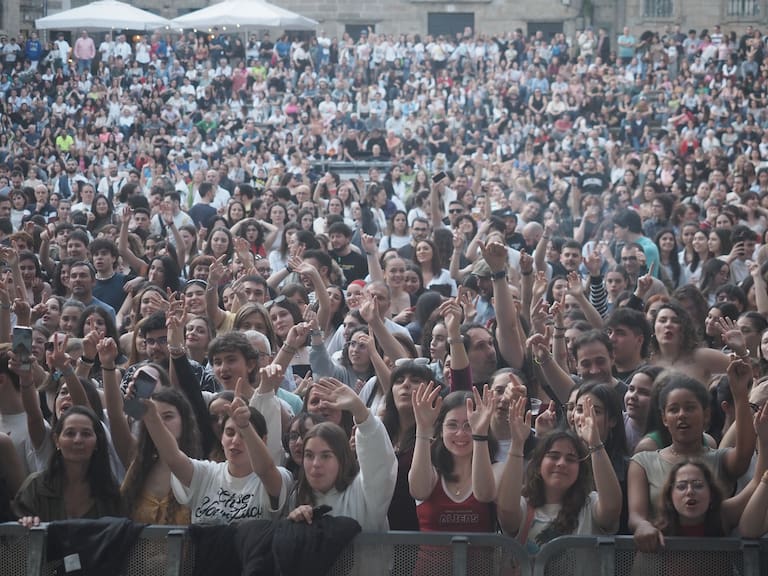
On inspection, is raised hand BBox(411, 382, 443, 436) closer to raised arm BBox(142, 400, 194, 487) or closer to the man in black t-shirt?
raised arm BBox(142, 400, 194, 487)

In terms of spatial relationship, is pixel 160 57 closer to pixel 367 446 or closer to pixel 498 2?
pixel 498 2

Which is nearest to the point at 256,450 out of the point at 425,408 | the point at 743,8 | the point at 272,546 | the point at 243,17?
the point at 272,546

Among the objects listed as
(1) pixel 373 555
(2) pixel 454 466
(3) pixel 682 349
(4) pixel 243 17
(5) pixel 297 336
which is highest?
(4) pixel 243 17

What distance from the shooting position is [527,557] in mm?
5457

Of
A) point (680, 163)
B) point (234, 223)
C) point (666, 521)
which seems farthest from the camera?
point (680, 163)

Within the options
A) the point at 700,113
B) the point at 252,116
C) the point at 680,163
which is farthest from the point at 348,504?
the point at 252,116

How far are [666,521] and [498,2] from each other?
124 feet

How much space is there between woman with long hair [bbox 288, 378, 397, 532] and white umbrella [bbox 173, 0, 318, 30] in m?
25.5

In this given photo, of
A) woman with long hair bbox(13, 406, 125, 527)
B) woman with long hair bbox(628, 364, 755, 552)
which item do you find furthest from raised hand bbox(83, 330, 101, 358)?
woman with long hair bbox(628, 364, 755, 552)

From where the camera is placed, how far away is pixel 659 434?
6449 mm

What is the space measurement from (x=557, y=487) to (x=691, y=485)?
22.0 inches

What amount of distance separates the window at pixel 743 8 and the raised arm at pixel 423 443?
121 ft

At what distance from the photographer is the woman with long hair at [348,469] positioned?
579cm

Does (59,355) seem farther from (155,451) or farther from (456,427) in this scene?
(456,427)
